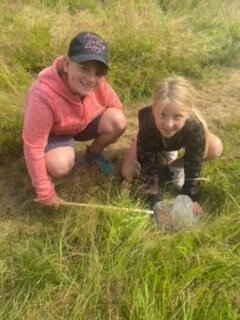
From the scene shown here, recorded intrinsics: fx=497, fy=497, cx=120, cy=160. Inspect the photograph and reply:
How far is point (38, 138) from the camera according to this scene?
2520mm

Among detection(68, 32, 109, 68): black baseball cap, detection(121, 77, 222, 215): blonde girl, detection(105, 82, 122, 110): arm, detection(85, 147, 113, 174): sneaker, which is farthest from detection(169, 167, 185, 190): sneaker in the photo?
detection(68, 32, 109, 68): black baseball cap

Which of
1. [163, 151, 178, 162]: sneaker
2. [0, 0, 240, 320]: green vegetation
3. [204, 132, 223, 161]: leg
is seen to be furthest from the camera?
[163, 151, 178, 162]: sneaker

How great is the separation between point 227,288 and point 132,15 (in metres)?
2.55

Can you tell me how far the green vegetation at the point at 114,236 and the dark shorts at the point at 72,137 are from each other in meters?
0.20

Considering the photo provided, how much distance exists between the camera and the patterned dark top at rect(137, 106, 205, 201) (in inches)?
103

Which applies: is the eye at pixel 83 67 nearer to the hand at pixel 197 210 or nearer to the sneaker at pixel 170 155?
the sneaker at pixel 170 155

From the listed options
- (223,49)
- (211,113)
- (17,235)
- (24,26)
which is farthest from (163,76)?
(17,235)

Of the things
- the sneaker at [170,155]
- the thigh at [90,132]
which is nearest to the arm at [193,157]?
the sneaker at [170,155]

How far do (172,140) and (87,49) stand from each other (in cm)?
68

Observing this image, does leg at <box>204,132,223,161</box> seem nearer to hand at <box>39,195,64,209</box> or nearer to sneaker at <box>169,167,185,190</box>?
sneaker at <box>169,167,185,190</box>

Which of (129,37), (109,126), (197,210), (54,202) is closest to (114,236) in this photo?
(54,202)

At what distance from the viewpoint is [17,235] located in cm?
260

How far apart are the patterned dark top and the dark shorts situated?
1.15 feet

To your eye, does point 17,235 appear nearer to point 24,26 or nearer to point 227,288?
point 227,288
